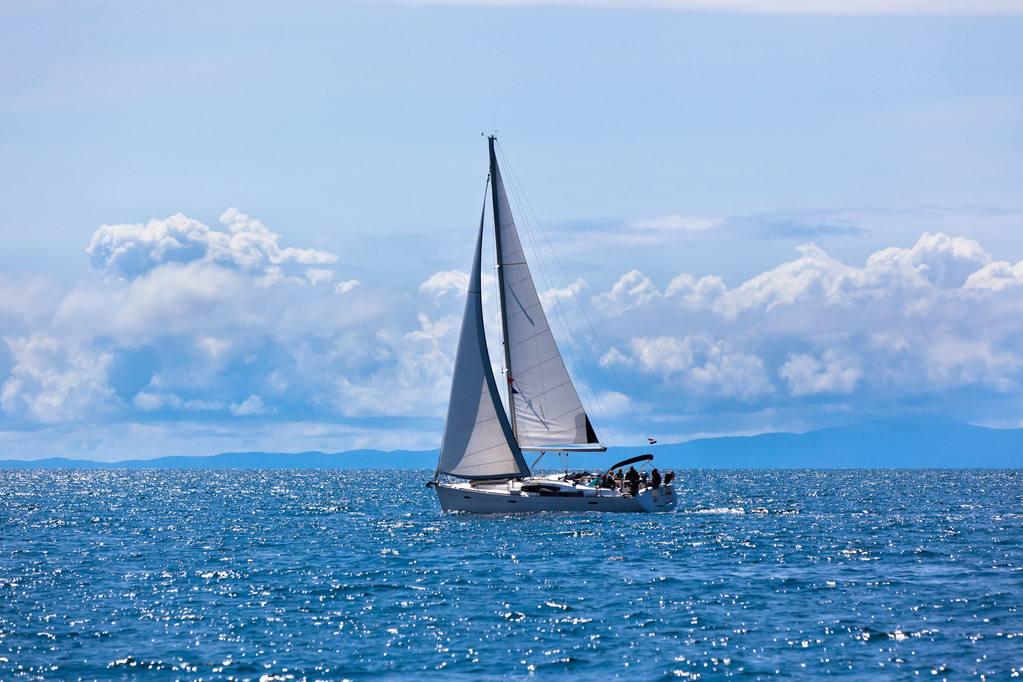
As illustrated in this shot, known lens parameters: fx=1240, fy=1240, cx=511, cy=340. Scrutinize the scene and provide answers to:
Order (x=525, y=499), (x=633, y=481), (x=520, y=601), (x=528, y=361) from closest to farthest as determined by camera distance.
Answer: (x=520, y=601)
(x=525, y=499)
(x=528, y=361)
(x=633, y=481)

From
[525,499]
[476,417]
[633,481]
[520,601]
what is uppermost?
[476,417]

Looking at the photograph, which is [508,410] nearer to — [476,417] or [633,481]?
[476,417]

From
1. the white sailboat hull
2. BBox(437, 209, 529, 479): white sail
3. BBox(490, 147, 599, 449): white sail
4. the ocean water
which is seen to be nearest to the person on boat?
the white sailboat hull

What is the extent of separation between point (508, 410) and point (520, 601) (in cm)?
2714

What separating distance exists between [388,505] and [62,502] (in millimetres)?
37976

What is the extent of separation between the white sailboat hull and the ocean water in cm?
76

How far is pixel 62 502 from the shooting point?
11844 cm

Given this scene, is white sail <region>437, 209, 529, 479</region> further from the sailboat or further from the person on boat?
the person on boat

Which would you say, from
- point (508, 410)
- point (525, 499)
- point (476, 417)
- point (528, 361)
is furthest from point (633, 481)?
point (476, 417)

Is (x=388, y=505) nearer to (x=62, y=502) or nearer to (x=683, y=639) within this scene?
(x=62, y=502)

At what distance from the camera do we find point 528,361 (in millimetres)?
64875

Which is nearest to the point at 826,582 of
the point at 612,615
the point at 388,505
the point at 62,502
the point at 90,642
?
the point at 612,615

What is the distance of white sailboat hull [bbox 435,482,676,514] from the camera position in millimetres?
63719

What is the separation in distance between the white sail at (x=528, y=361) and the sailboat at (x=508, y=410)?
0.17 ft
